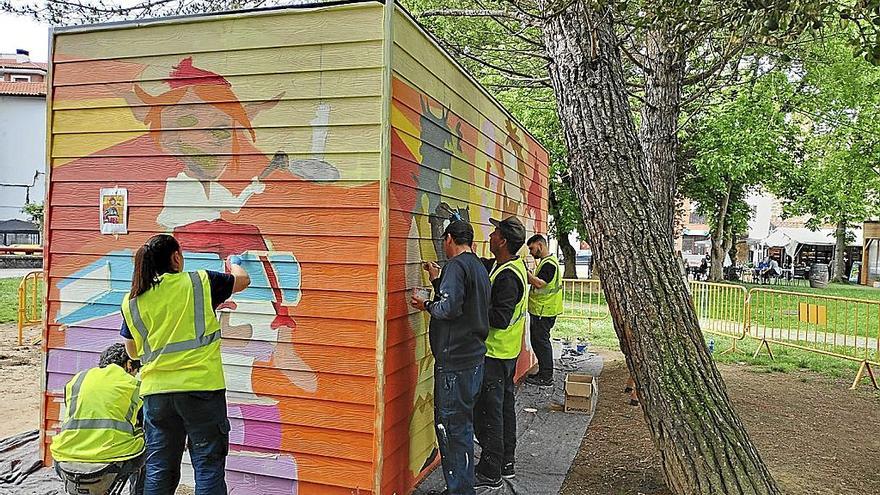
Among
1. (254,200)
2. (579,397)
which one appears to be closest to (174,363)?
(254,200)

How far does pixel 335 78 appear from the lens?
435 cm

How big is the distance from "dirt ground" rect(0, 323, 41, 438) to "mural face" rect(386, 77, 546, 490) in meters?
3.94

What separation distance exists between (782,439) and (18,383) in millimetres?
8787

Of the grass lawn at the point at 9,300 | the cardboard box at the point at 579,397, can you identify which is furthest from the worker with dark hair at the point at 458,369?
the grass lawn at the point at 9,300

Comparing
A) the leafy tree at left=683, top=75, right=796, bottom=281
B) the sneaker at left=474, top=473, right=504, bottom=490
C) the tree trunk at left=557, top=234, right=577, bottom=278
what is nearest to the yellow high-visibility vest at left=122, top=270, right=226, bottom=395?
the sneaker at left=474, top=473, right=504, bottom=490

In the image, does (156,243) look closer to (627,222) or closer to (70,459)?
(70,459)

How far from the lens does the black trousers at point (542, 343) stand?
350 inches

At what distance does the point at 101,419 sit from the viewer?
3.80m

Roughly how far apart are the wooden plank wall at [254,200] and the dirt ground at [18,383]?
196cm

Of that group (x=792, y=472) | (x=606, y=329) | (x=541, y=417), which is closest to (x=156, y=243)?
(x=541, y=417)

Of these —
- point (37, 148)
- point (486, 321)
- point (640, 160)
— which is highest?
point (37, 148)

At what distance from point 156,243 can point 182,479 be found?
2043mm

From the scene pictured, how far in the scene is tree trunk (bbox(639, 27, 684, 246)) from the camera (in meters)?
8.29

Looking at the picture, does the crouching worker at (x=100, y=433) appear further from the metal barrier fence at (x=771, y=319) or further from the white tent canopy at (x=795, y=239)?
the white tent canopy at (x=795, y=239)
